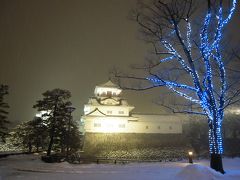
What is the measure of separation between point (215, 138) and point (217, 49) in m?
4.73

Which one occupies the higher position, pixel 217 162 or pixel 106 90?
pixel 106 90

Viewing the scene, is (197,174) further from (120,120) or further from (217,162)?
(120,120)

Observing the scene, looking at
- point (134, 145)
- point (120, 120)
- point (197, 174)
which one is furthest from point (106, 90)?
point (197, 174)

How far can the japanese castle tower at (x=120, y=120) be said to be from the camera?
4253 cm

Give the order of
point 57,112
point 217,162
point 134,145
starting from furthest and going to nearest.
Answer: point 134,145 → point 57,112 → point 217,162

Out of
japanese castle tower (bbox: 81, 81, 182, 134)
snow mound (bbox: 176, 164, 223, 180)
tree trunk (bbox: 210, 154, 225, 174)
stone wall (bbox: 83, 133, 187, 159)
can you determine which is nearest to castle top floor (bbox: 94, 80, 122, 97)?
japanese castle tower (bbox: 81, 81, 182, 134)

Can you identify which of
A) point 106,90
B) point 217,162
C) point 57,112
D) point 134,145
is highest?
point 106,90

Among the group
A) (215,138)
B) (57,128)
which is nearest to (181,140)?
(57,128)

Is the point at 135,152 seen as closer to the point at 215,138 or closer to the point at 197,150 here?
the point at 197,150

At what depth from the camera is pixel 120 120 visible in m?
44.1

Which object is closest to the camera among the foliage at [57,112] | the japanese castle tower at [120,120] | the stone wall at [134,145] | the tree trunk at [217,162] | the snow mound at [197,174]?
the snow mound at [197,174]

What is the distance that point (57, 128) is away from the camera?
25953 millimetres

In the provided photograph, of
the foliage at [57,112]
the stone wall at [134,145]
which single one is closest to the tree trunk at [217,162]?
the foliage at [57,112]

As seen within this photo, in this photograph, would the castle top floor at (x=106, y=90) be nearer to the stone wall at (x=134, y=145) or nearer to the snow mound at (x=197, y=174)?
the stone wall at (x=134, y=145)
